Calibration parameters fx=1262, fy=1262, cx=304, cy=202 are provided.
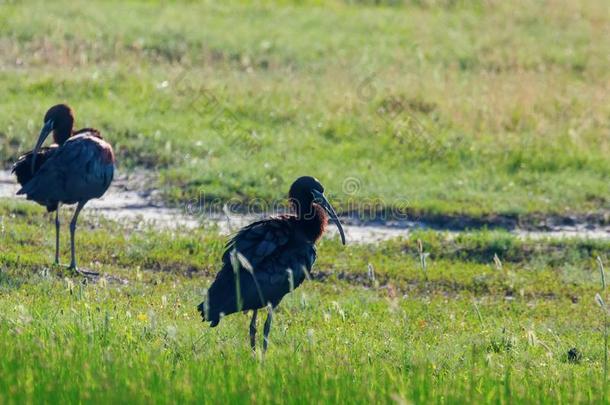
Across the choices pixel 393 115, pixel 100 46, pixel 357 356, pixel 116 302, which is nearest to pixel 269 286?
pixel 357 356

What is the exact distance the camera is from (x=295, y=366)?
7625mm

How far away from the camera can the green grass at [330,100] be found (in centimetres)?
1683

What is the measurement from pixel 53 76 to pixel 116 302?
33.8ft

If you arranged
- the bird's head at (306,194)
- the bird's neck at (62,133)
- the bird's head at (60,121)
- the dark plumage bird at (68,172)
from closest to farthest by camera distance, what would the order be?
the bird's head at (306,194)
the dark plumage bird at (68,172)
the bird's head at (60,121)
the bird's neck at (62,133)

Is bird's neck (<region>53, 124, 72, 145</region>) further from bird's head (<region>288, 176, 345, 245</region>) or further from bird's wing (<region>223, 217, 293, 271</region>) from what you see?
bird's wing (<region>223, 217, 293, 271</region>)

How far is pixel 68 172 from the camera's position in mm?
12328

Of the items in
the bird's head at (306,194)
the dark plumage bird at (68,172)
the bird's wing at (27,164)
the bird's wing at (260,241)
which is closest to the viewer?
the bird's wing at (260,241)

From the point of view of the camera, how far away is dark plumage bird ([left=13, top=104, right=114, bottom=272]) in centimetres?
1228

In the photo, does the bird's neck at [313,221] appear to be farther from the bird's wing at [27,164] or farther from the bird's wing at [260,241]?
the bird's wing at [27,164]

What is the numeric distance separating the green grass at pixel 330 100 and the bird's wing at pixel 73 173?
3267mm

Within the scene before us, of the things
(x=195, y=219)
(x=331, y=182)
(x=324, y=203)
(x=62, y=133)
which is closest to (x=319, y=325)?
(x=324, y=203)

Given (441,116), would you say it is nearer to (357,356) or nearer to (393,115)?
(393,115)

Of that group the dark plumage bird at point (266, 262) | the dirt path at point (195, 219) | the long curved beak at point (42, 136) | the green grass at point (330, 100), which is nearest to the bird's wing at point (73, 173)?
the long curved beak at point (42, 136)

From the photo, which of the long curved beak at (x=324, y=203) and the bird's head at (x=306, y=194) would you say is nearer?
the long curved beak at (x=324, y=203)
